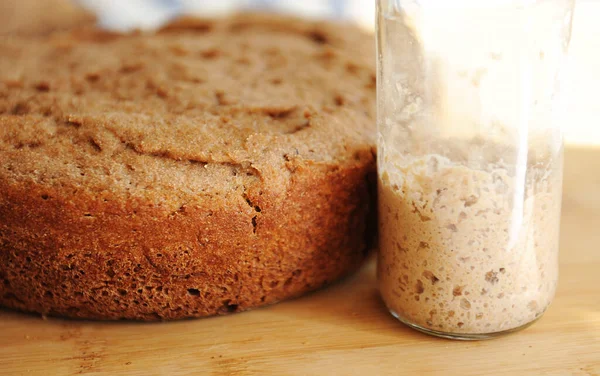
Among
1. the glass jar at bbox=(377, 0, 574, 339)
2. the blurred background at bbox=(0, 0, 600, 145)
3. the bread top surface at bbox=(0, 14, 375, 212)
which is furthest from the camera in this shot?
the blurred background at bbox=(0, 0, 600, 145)

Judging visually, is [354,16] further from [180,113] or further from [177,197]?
[177,197]

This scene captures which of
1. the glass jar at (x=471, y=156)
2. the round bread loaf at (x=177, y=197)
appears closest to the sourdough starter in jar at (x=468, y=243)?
the glass jar at (x=471, y=156)

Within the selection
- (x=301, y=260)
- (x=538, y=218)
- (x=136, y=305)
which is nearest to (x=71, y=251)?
(x=136, y=305)

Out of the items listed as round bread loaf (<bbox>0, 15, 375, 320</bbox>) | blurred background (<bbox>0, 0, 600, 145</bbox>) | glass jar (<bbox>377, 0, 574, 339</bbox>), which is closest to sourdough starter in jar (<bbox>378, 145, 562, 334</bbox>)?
glass jar (<bbox>377, 0, 574, 339</bbox>)

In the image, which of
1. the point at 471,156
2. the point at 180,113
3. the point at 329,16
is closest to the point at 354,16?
the point at 329,16

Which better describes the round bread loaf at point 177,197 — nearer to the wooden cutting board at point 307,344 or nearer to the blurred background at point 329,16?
the wooden cutting board at point 307,344

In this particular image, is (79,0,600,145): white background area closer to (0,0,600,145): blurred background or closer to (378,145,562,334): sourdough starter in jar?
(0,0,600,145): blurred background
